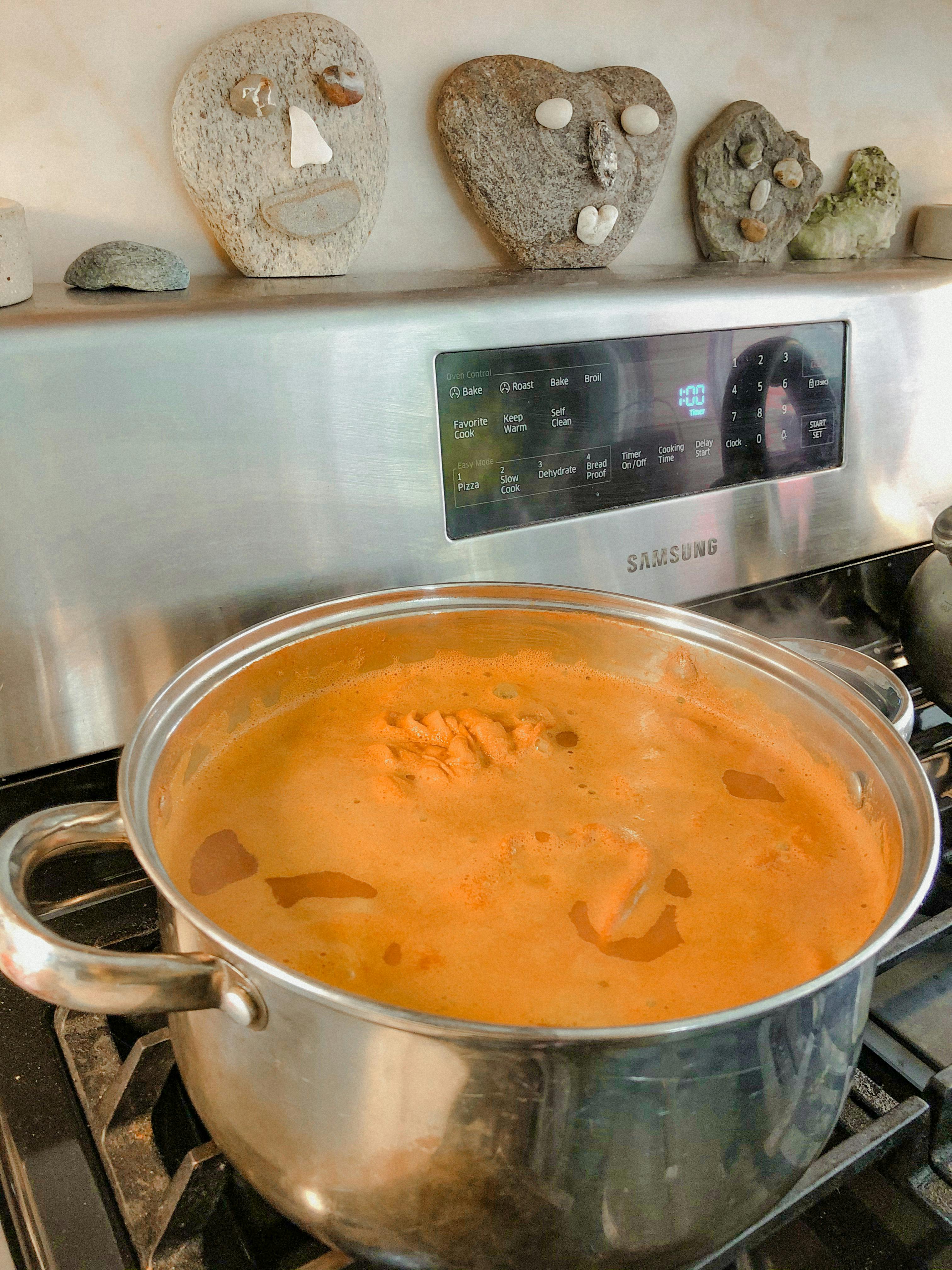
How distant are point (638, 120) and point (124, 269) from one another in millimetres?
484

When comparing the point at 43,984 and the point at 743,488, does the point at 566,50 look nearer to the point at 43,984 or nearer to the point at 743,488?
the point at 743,488

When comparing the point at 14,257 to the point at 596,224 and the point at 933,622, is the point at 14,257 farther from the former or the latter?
the point at 933,622

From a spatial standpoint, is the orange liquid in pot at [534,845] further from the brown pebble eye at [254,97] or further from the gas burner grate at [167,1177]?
the brown pebble eye at [254,97]

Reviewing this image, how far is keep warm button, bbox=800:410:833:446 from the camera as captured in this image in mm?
867

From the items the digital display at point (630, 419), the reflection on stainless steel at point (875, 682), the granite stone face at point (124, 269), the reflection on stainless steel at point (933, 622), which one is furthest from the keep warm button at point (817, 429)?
the granite stone face at point (124, 269)

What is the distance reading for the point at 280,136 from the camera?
72 centimetres

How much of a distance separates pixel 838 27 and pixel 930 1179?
43.3 inches

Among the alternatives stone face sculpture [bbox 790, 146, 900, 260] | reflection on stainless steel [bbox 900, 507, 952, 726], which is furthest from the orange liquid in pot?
stone face sculpture [bbox 790, 146, 900, 260]

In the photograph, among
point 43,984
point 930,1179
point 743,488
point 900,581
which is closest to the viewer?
point 43,984

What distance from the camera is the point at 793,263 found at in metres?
1.02

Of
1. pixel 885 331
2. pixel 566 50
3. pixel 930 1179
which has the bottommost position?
pixel 930 1179

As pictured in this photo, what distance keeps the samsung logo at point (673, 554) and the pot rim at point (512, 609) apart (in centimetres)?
12

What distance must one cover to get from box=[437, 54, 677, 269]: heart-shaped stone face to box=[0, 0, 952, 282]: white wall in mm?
40

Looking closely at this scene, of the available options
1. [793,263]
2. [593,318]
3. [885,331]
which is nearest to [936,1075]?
[593,318]
